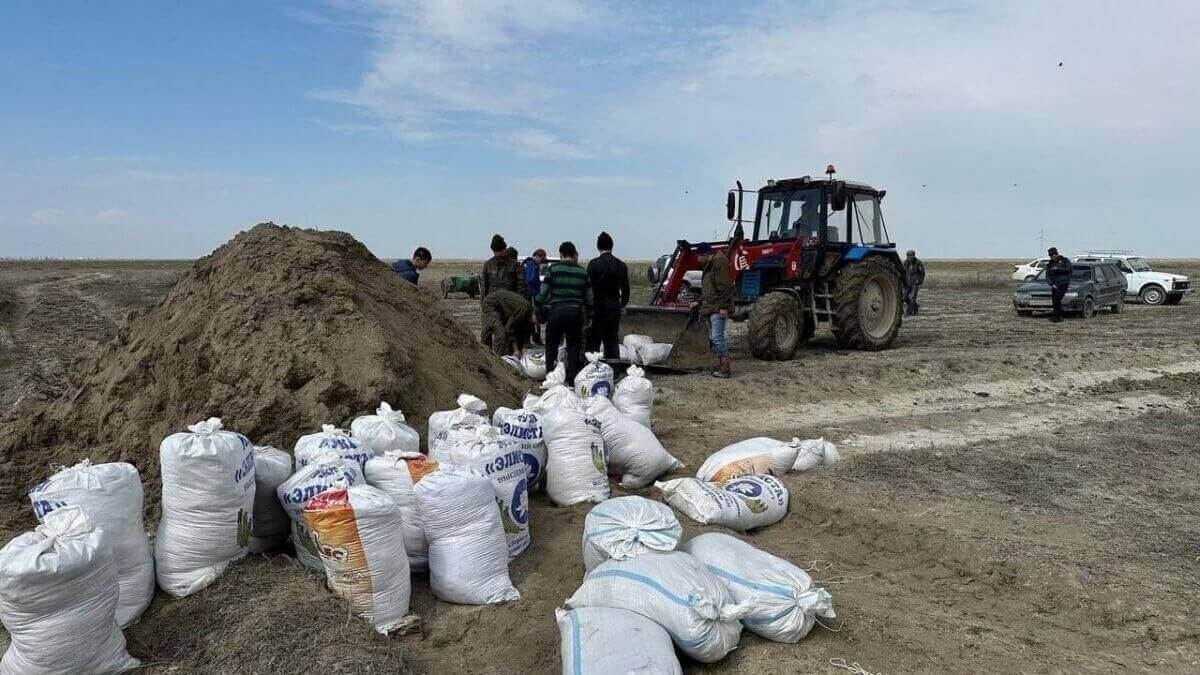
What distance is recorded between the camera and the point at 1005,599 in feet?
11.4

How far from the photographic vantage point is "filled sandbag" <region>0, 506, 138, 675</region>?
8.09ft

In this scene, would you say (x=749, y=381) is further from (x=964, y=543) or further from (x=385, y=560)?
(x=385, y=560)

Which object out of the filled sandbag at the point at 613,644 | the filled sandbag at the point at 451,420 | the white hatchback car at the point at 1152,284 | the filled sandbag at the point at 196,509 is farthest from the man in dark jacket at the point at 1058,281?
the filled sandbag at the point at 196,509

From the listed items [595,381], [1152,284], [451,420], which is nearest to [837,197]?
[595,381]

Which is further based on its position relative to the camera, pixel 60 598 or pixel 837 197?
pixel 837 197

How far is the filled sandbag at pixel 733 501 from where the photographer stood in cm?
411

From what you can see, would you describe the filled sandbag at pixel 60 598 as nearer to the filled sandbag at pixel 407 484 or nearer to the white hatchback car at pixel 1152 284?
the filled sandbag at pixel 407 484

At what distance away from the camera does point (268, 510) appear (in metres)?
3.56

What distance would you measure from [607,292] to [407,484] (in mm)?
4287

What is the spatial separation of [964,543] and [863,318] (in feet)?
23.6

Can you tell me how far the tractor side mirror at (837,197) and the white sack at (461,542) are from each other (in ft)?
25.1

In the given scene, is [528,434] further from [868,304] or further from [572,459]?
[868,304]

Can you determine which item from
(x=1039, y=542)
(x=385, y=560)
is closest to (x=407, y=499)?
(x=385, y=560)

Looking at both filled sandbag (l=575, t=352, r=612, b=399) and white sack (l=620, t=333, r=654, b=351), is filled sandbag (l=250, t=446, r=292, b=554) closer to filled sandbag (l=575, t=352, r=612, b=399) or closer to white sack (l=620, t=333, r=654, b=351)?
filled sandbag (l=575, t=352, r=612, b=399)
